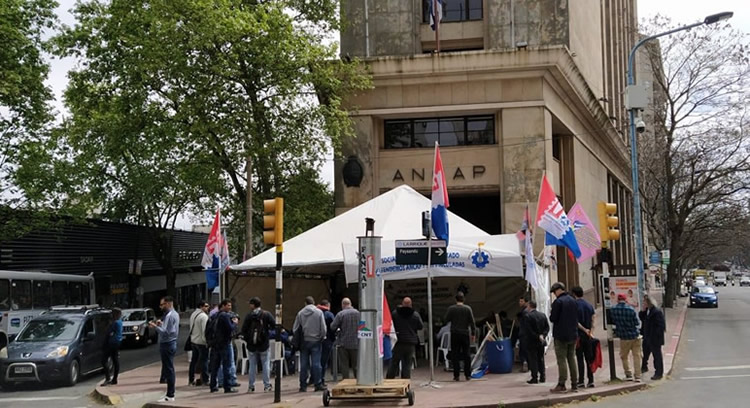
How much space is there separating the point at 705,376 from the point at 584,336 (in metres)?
4.28

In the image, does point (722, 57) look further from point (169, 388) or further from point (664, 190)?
point (169, 388)

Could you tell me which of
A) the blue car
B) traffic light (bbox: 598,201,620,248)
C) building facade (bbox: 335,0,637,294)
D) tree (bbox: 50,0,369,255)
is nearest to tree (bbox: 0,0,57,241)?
tree (bbox: 50,0,369,255)

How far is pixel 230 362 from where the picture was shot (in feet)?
47.6

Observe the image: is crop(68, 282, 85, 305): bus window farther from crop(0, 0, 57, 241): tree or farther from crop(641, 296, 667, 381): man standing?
crop(641, 296, 667, 381): man standing

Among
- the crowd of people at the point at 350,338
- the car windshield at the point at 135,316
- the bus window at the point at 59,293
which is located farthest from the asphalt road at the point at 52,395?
the car windshield at the point at 135,316

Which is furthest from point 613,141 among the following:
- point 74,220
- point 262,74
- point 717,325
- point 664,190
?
point 74,220

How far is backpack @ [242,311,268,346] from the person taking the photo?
46.0 ft

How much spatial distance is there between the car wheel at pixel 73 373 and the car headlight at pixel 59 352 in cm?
30

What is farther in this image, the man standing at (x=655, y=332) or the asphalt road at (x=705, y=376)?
the man standing at (x=655, y=332)

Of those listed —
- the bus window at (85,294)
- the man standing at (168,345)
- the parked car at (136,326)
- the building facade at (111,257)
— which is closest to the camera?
the man standing at (168,345)

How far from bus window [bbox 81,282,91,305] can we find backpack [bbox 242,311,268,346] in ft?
65.4

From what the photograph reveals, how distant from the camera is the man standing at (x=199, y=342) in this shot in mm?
15383

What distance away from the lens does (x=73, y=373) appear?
17172mm

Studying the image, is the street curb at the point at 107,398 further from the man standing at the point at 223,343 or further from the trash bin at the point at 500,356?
the trash bin at the point at 500,356
